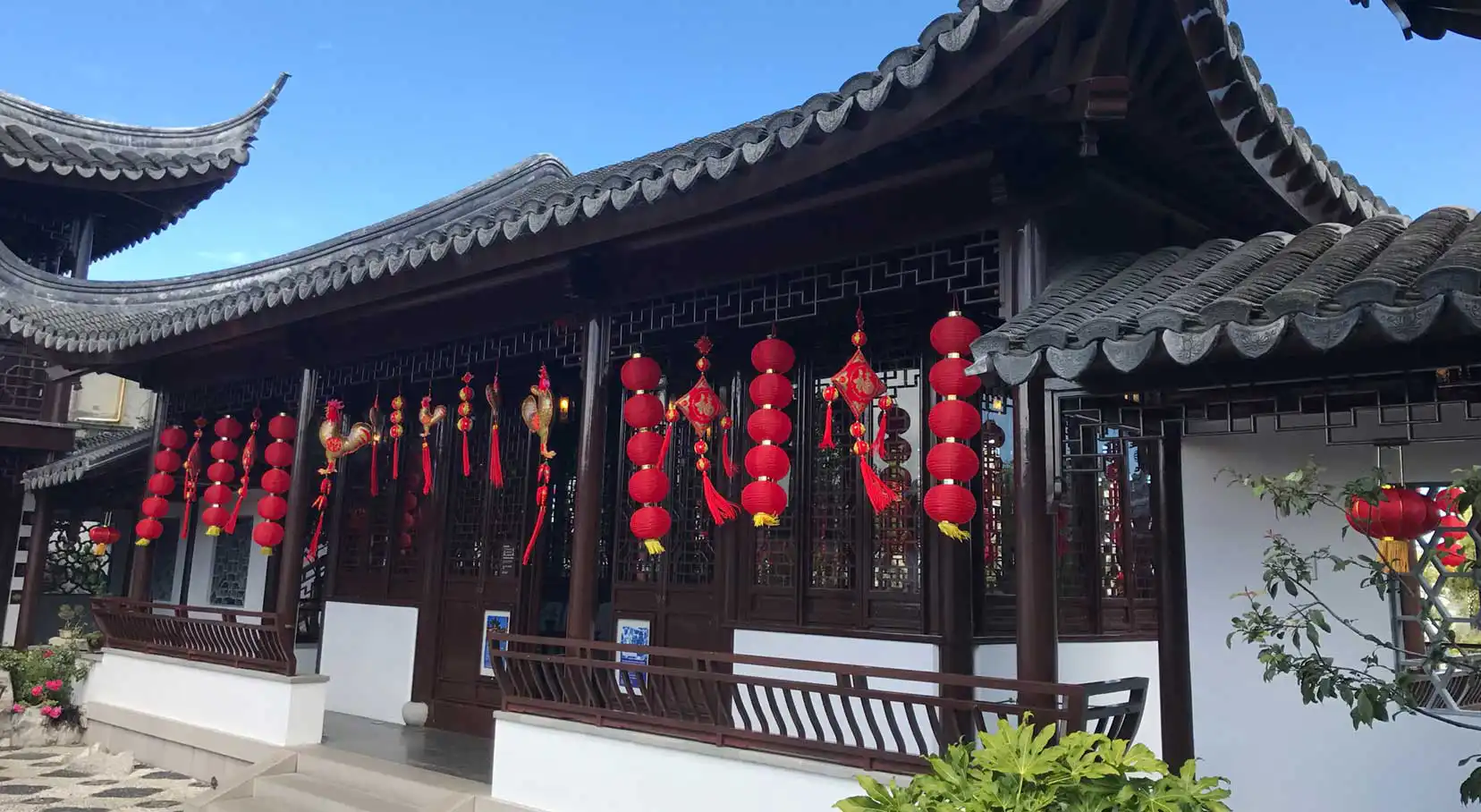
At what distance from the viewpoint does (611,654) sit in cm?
632

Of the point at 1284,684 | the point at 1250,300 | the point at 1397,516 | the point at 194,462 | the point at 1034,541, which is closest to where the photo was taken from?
the point at 1250,300

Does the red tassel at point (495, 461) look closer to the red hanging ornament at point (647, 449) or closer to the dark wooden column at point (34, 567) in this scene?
the red hanging ornament at point (647, 449)

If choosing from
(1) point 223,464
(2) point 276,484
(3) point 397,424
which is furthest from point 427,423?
(1) point 223,464

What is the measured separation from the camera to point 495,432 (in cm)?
766

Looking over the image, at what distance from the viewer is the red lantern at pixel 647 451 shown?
5.22 meters

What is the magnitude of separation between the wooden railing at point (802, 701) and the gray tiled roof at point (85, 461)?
5.72 metres

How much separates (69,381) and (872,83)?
31.5ft

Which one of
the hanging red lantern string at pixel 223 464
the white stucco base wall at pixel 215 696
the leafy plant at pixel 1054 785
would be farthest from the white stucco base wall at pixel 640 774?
the hanging red lantern string at pixel 223 464

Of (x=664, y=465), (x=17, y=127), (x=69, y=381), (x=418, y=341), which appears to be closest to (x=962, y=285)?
(x=664, y=465)

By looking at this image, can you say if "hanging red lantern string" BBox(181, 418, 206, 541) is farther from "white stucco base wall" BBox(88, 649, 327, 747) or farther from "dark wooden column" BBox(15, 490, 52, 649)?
"dark wooden column" BBox(15, 490, 52, 649)

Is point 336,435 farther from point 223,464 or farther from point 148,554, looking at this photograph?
point 148,554

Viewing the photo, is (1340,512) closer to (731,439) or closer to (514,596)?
(731,439)

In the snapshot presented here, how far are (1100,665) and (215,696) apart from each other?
19.4 ft

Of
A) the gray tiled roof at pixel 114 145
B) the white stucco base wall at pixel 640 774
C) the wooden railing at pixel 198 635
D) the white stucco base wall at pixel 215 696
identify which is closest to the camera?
the white stucco base wall at pixel 640 774
